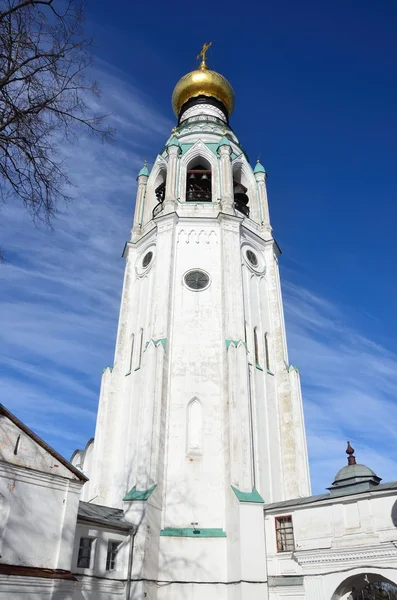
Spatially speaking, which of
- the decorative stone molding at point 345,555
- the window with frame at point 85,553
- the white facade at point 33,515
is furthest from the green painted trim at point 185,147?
the decorative stone molding at point 345,555

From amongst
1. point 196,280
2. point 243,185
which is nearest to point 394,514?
point 196,280

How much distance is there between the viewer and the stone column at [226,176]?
25.8 meters

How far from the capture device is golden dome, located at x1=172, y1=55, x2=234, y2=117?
34.0 metres

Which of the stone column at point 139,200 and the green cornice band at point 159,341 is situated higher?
the stone column at point 139,200

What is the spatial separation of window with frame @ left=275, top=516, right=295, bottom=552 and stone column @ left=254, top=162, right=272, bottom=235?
15562 mm

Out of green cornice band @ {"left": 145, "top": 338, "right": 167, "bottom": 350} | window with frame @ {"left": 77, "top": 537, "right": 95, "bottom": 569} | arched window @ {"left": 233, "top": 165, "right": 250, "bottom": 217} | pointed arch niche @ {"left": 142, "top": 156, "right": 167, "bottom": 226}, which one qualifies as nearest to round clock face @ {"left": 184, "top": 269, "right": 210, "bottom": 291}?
green cornice band @ {"left": 145, "top": 338, "right": 167, "bottom": 350}

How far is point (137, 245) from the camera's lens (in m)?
27.4

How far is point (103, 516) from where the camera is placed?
54.0ft

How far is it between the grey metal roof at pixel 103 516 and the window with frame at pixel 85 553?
0.62 meters

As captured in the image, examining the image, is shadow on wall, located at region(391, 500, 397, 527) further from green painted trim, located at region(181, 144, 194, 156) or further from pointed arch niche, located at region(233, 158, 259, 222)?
green painted trim, located at region(181, 144, 194, 156)

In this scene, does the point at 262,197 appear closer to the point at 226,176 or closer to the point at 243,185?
the point at 243,185

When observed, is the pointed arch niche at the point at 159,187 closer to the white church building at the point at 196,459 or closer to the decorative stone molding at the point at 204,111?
the white church building at the point at 196,459

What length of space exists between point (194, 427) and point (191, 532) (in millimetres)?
3925

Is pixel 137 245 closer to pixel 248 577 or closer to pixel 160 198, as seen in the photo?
pixel 160 198
